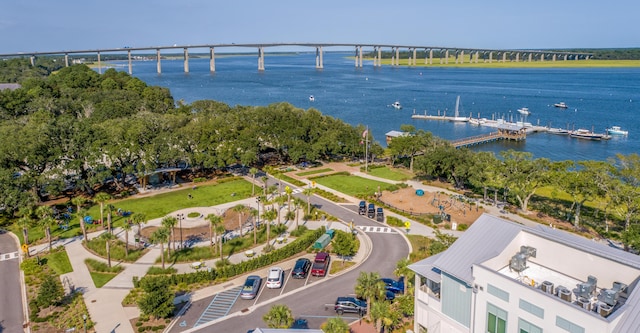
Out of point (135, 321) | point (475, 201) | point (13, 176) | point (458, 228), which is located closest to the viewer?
point (135, 321)

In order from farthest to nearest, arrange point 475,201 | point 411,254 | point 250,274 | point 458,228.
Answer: point 475,201
point 458,228
point 411,254
point 250,274

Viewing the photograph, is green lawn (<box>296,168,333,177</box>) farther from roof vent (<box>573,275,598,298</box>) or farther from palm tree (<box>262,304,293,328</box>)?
roof vent (<box>573,275,598,298</box>)

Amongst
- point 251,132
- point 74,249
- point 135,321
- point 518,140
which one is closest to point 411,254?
point 135,321

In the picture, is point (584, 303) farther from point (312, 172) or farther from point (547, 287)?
point (312, 172)

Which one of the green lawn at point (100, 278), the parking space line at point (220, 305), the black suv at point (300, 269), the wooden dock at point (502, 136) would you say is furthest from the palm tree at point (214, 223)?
the wooden dock at point (502, 136)

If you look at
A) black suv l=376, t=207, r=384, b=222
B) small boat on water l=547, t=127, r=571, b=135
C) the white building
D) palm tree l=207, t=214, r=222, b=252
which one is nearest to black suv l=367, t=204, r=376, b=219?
black suv l=376, t=207, r=384, b=222

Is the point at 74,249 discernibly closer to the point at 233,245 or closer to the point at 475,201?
the point at 233,245
